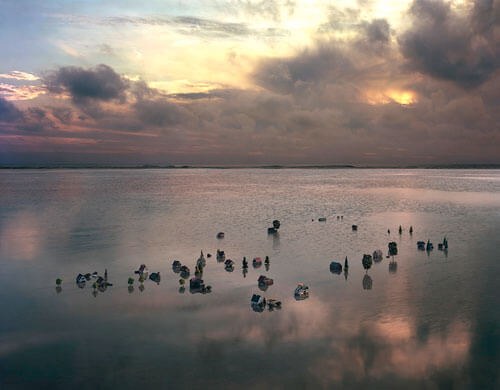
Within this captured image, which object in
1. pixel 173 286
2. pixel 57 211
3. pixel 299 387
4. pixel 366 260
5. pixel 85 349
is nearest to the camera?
pixel 299 387

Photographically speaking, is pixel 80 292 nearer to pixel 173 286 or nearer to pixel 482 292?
pixel 173 286

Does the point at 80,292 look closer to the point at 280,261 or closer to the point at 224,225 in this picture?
the point at 280,261

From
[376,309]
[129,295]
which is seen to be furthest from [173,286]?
[376,309]

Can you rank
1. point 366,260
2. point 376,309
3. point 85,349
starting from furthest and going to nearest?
point 366,260, point 376,309, point 85,349

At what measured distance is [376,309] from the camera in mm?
38781

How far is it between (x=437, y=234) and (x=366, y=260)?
36086mm

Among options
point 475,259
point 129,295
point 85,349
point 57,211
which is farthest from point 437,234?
point 57,211

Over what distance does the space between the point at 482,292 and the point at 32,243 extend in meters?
70.5

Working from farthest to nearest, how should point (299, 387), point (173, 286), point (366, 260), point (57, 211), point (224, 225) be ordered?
point (57, 211)
point (224, 225)
point (366, 260)
point (173, 286)
point (299, 387)

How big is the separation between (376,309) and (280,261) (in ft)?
68.3

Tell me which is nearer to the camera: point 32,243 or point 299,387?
point 299,387

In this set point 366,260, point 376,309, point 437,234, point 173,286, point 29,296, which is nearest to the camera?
point 376,309

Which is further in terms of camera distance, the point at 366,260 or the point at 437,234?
the point at 437,234

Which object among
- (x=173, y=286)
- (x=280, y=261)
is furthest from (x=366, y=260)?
(x=173, y=286)
